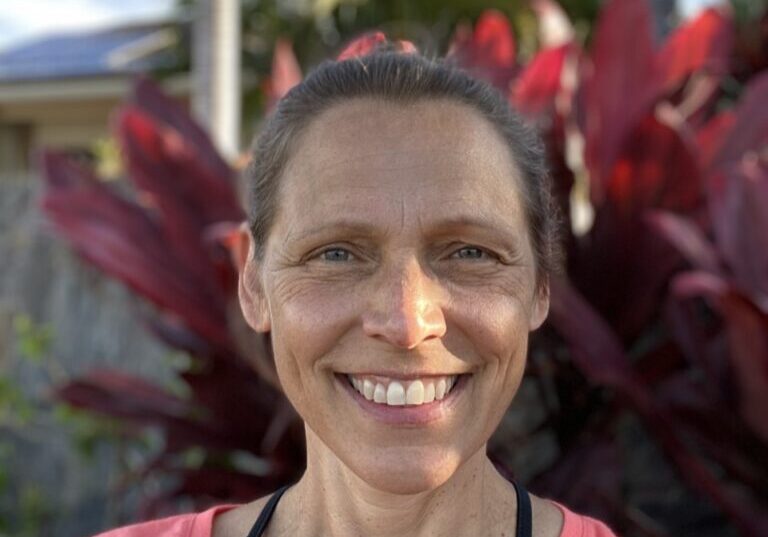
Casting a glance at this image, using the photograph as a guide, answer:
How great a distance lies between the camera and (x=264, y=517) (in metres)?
1.59

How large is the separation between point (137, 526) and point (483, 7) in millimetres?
13737

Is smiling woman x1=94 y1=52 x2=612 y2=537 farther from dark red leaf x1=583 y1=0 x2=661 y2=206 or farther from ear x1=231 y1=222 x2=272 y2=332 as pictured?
dark red leaf x1=583 y1=0 x2=661 y2=206

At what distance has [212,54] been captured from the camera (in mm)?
4184

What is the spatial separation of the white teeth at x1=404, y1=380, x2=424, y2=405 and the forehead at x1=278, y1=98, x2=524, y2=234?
0.20 meters

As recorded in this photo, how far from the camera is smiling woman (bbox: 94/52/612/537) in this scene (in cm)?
132

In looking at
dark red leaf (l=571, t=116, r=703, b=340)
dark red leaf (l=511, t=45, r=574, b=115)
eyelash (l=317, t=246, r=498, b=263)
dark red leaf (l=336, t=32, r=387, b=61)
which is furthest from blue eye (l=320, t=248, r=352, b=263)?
dark red leaf (l=511, t=45, r=574, b=115)

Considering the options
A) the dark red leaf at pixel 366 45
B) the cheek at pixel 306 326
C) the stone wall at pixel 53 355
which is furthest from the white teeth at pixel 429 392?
the stone wall at pixel 53 355

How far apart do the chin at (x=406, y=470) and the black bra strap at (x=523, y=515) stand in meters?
0.22

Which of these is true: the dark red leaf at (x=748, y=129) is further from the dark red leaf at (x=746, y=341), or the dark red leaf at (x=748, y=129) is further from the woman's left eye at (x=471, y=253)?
the woman's left eye at (x=471, y=253)

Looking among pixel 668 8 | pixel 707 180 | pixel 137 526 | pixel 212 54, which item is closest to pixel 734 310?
pixel 707 180

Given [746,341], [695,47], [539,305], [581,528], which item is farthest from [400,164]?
[695,47]

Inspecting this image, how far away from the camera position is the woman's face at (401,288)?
4.31ft

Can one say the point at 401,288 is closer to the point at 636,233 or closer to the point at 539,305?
the point at 539,305

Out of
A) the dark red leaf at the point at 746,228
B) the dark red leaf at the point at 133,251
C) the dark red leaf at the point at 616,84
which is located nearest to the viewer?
the dark red leaf at the point at 746,228
